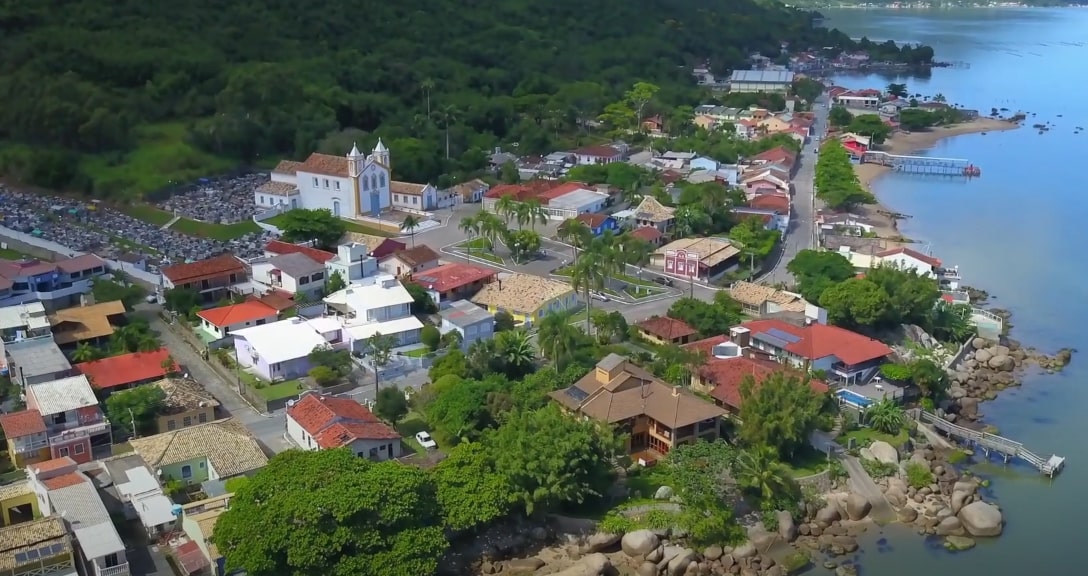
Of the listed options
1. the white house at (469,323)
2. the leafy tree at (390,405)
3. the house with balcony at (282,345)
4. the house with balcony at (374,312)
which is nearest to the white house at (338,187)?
the house with balcony at (374,312)

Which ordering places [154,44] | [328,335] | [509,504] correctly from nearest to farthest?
1. [509,504]
2. [328,335]
3. [154,44]

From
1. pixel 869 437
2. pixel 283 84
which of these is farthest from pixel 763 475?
pixel 283 84

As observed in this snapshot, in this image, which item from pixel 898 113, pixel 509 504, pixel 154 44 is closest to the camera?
pixel 509 504

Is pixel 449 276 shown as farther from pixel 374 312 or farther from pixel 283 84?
pixel 283 84

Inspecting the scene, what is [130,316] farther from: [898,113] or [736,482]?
[898,113]

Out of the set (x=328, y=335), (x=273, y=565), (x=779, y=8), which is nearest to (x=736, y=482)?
(x=273, y=565)

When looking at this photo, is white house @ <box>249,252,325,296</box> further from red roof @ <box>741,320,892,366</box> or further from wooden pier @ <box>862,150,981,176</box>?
wooden pier @ <box>862,150,981,176</box>
